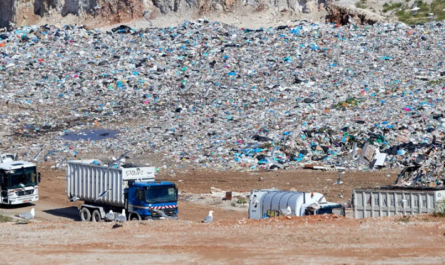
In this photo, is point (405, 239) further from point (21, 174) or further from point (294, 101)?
point (294, 101)

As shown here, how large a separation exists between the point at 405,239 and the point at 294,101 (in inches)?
655

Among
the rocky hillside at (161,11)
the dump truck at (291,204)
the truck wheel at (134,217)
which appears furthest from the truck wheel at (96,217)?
the rocky hillside at (161,11)

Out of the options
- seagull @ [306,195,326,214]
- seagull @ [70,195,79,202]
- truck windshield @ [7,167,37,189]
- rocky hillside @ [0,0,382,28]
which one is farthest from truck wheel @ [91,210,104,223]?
rocky hillside @ [0,0,382,28]

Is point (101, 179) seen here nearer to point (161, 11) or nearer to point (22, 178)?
point (22, 178)

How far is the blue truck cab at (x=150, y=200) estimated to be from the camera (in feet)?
55.8

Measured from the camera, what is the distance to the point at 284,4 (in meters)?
39.6

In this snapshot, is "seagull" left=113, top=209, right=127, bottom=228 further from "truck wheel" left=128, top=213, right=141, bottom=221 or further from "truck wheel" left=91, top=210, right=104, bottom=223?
"truck wheel" left=91, top=210, right=104, bottom=223

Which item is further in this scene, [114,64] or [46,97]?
[114,64]

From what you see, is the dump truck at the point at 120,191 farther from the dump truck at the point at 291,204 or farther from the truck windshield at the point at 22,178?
the dump truck at the point at 291,204

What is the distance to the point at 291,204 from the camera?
51.6 ft

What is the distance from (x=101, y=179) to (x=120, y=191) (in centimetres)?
91

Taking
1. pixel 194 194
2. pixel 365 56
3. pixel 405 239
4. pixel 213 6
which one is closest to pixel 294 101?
pixel 365 56

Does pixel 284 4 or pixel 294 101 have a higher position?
pixel 284 4

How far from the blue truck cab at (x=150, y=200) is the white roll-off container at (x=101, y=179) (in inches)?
15.4
